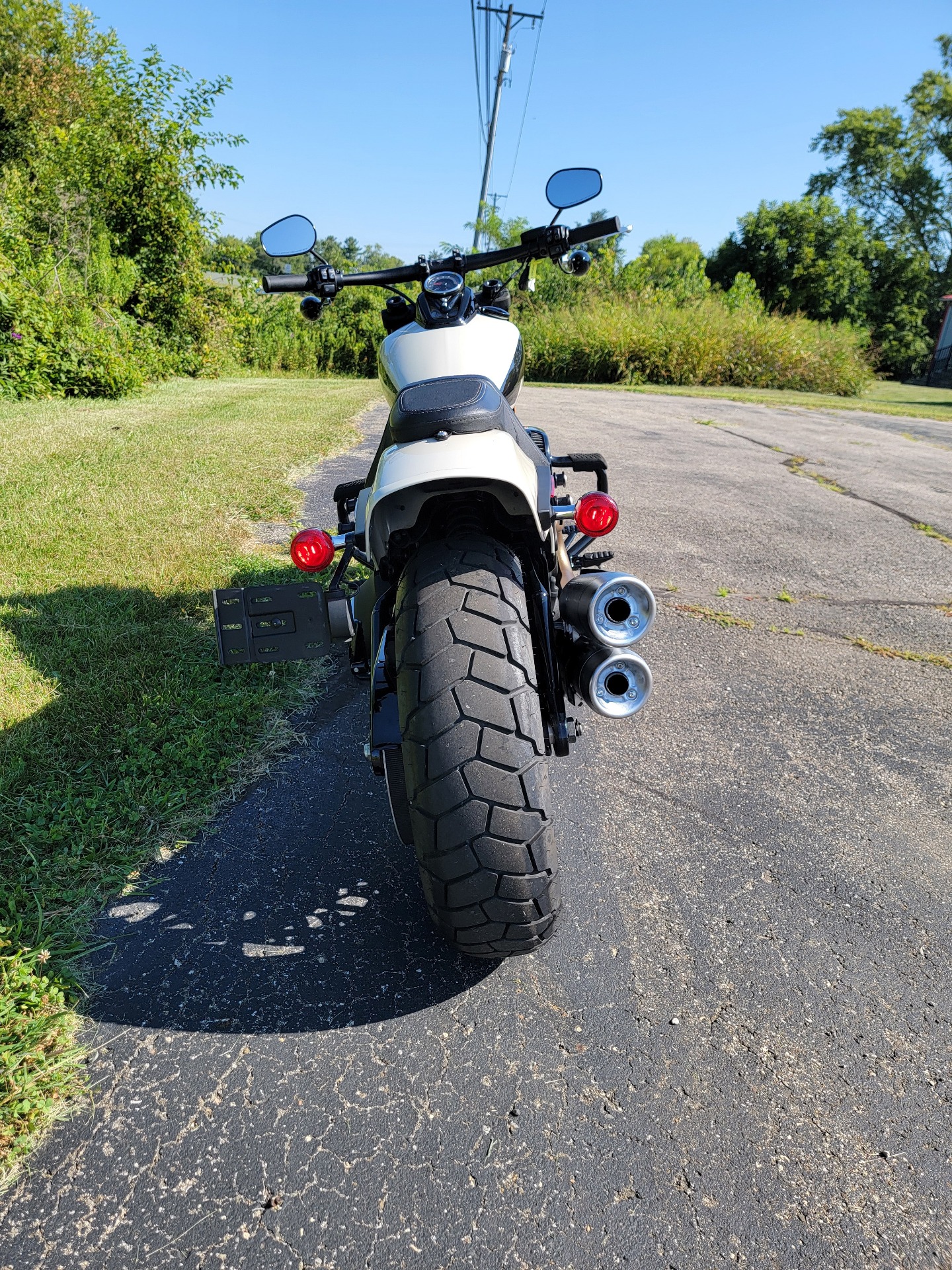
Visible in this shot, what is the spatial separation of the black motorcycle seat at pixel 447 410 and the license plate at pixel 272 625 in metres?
0.77

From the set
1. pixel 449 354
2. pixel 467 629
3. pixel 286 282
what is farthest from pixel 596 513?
pixel 286 282

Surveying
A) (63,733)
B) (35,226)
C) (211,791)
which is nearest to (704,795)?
(211,791)

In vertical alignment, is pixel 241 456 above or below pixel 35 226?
below

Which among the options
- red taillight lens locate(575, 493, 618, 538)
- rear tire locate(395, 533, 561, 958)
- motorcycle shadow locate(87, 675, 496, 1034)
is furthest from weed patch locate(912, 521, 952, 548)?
rear tire locate(395, 533, 561, 958)

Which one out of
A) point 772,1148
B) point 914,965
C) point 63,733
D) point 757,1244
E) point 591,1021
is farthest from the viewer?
point 63,733

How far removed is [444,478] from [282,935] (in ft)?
4.06

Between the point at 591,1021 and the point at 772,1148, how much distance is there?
43 cm

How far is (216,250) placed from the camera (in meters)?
15.1

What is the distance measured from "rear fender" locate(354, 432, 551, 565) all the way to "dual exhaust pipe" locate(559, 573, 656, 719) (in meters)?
0.27

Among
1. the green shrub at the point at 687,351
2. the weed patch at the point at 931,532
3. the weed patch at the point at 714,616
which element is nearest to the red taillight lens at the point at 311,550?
the weed patch at the point at 714,616

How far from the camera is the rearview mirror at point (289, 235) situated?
9.71 ft

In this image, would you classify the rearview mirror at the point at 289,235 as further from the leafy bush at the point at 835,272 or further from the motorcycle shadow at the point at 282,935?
the leafy bush at the point at 835,272

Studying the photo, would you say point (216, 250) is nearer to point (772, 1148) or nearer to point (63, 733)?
point (63, 733)

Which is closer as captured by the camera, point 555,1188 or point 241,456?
point 555,1188
